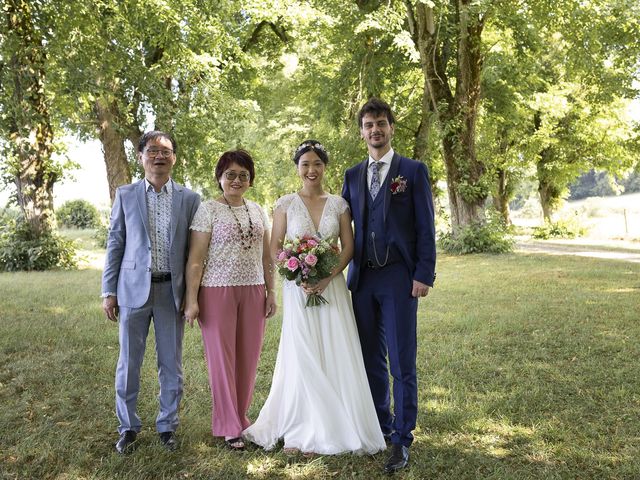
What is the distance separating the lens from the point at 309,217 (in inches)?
173

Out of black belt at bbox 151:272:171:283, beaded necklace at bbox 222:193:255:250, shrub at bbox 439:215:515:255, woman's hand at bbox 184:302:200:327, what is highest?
beaded necklace at bbox 222:193:255:250

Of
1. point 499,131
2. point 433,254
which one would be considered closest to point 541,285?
point 433,254

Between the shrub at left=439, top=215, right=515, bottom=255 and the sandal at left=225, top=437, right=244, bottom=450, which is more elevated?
the shrub at left=439, top=215, right=515, bottom=255

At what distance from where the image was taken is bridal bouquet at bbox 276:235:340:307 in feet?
13.3

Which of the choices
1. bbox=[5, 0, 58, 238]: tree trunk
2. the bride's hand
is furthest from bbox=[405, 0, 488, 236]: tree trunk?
the bride's hand

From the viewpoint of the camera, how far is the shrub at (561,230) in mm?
28547

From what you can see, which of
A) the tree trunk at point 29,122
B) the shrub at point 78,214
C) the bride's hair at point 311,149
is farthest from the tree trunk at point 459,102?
the shrub at point 78,214

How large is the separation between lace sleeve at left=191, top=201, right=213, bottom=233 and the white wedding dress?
0.60m

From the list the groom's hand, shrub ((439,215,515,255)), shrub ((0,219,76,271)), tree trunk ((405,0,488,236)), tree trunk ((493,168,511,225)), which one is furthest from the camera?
tree trunk ((493,168,511,225))

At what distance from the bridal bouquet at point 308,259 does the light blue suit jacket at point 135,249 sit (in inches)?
31.7

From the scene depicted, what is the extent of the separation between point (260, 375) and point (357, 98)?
15.5 m

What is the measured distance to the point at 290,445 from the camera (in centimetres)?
412

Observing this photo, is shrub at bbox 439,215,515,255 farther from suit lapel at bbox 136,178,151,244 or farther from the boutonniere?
suit lapel at bbox 136,178,151,244

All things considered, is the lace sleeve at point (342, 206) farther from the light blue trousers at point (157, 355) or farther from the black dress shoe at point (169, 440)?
the black dress shoe at point (169, 440)
